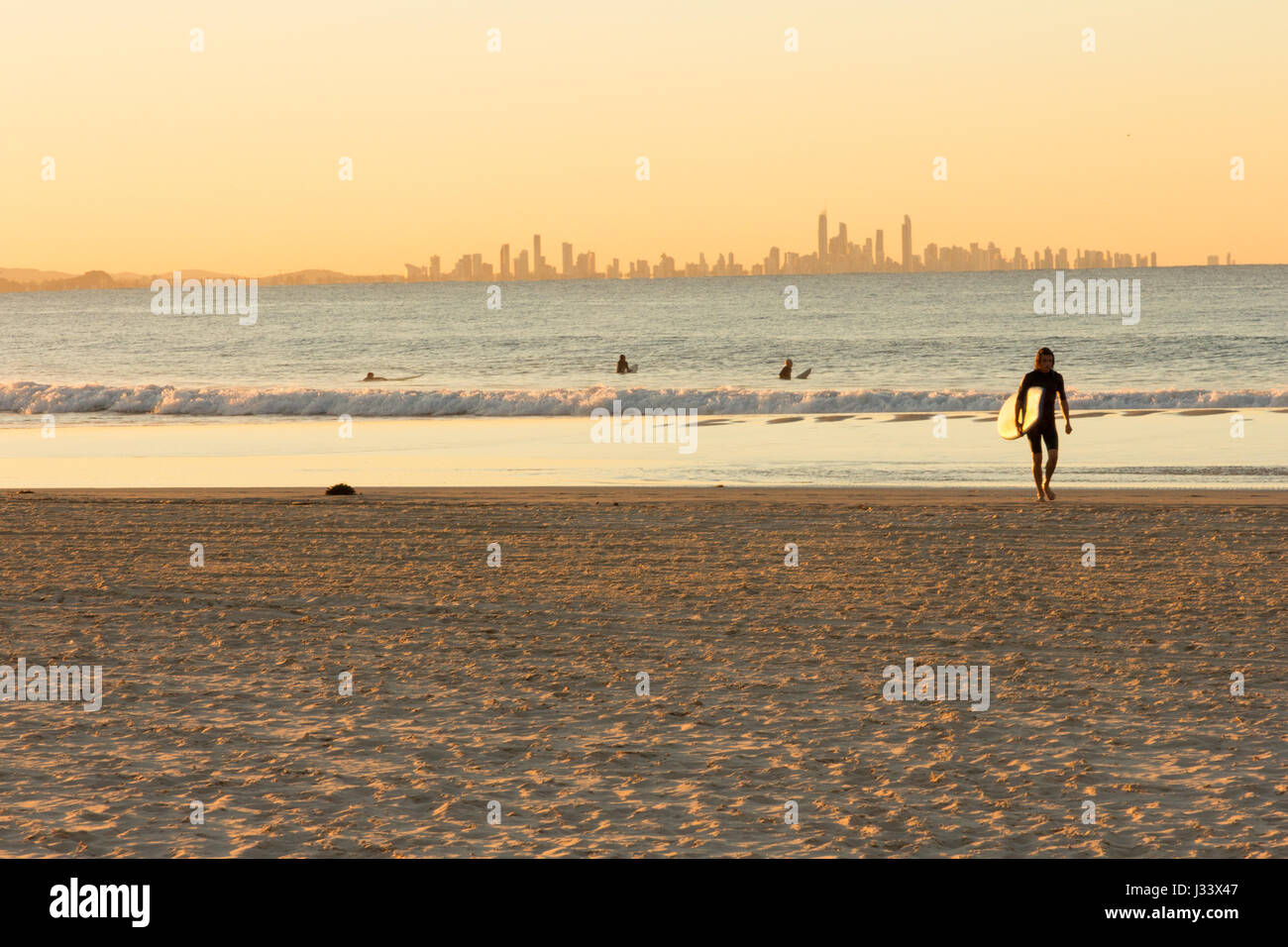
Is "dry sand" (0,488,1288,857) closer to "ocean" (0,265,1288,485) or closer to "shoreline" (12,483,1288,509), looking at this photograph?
"shoreline" (12,483,1288,509)

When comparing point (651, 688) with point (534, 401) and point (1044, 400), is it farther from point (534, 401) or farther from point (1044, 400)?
point (534, 401)

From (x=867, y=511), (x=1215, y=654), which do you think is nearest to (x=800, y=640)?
(x=1215, y=654)

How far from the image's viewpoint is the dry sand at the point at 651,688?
5.48 meters

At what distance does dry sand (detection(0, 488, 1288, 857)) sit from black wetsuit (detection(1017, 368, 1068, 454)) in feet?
6.14

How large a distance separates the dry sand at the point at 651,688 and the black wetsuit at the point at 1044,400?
1.87 metres

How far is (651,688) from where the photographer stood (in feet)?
25.7

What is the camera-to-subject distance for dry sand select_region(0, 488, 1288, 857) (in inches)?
216

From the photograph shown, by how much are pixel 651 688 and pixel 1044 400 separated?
976 centimetres

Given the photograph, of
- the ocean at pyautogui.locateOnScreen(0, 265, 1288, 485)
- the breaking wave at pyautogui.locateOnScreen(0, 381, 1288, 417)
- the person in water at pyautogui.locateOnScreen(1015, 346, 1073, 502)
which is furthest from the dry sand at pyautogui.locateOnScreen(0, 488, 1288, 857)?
the breaking wave at pyautogui.locateOnScreen(0, 381, 1288, 417)

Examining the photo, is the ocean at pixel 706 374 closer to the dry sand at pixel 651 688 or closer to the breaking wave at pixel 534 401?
the breaking wave at pixel 534 401

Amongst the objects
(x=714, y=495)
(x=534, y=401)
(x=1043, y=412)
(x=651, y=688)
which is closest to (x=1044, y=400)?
(x=1043, y=412)

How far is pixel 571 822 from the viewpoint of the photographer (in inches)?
217

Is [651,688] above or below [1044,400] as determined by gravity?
below
